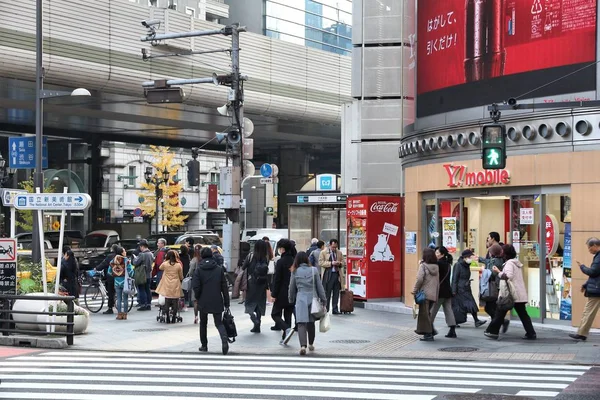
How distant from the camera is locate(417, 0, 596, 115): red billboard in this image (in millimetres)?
19359

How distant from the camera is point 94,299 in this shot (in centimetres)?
2642

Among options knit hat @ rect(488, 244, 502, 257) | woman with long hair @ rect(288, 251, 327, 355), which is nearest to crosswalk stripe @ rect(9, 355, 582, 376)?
woman with long hair @ rect(288, 251, 327, 355)

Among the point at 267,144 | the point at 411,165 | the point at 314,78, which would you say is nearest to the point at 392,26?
the point at 411,165

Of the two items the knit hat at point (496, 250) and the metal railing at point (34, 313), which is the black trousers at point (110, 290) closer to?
the metal railing at point (34, 313)

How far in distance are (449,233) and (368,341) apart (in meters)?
5.19

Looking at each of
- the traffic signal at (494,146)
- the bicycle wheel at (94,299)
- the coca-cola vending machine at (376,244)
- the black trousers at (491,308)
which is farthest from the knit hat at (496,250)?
the bicycle wheel at (94,299)

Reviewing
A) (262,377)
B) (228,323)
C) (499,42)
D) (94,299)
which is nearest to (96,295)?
(94,299)

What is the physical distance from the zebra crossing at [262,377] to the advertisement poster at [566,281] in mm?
4817

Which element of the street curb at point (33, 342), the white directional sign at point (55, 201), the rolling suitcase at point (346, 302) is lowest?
the street curb at point (33, 342)

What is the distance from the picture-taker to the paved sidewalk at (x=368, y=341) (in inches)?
640

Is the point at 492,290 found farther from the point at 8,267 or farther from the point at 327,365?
the point at 8,267

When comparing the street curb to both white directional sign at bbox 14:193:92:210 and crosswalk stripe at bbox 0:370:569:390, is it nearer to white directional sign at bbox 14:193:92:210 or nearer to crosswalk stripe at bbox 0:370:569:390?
white directional sign at bbox 14:193:92:210

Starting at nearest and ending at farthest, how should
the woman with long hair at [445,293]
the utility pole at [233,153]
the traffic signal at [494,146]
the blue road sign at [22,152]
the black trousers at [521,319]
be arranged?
the black trousers at [521,319] < the traffic signal at [494,146] < the woman with long hair at [445,293] < the blue road sign at [22,152] < the utility pole at [233,153]

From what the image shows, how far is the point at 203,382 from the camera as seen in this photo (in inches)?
502
